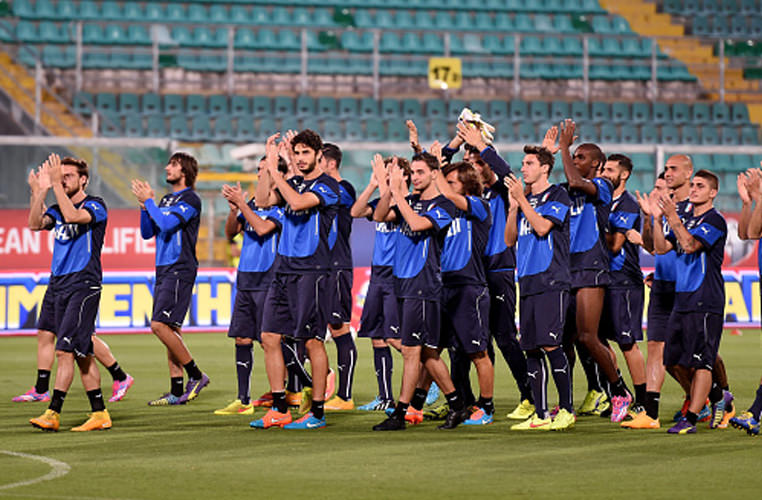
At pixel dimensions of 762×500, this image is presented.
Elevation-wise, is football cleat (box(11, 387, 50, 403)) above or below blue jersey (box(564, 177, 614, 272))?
below

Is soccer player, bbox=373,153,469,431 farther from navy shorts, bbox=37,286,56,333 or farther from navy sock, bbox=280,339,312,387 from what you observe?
navy shorts, bbox=37,286,56,333

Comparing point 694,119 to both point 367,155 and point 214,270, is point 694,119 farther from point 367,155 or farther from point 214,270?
point 214,270

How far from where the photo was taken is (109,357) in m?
10.1

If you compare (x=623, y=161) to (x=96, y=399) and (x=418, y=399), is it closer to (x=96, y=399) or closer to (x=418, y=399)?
(x=418, y=399)

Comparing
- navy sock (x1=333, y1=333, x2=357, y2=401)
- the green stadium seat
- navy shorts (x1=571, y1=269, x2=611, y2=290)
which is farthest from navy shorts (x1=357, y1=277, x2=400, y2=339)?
the green stadium seat

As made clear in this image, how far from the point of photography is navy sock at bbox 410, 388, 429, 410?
345 inches

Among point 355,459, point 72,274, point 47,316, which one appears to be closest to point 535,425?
point 355,459

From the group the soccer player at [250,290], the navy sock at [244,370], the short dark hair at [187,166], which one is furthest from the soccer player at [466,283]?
the short dark hair at [187,166]

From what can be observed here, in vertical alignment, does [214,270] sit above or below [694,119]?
below

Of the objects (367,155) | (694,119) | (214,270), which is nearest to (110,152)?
(214,270)

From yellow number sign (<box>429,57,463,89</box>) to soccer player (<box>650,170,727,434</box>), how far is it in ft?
50.1

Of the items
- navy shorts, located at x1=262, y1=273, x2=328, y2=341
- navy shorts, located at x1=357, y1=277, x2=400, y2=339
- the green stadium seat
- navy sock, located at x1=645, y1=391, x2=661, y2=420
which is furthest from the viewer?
the green stadium seat

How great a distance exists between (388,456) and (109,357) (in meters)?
3.90

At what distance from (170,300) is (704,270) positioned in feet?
14.7
